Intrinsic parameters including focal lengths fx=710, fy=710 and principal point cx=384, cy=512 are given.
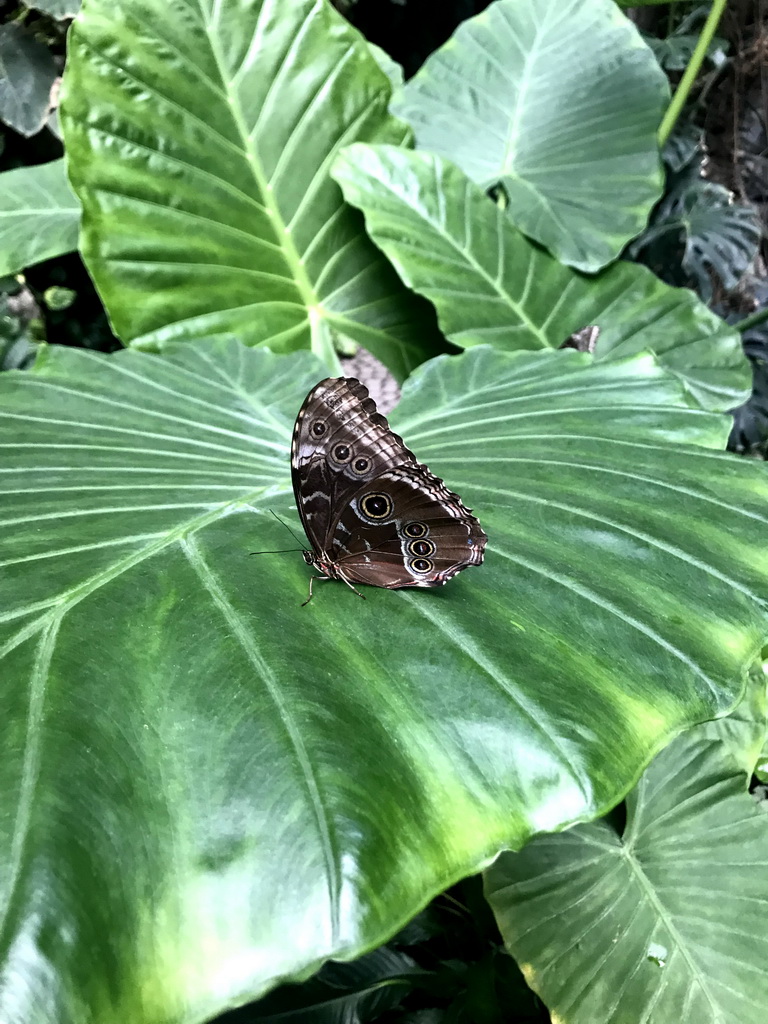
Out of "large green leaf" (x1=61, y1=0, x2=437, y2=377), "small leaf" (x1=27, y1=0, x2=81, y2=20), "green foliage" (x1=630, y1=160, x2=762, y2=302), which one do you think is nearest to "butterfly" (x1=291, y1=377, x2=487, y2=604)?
"large green leaf" (x1=61, y1=0, x2=437, y2=377)

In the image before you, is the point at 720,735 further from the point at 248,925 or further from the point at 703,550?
the point at 248,925

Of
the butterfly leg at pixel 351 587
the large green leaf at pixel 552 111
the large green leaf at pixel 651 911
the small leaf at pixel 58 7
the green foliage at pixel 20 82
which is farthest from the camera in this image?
the green foliage at pixel 20 82

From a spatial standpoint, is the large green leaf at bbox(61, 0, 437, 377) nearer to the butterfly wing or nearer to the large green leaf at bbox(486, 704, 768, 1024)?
the butterfly wing

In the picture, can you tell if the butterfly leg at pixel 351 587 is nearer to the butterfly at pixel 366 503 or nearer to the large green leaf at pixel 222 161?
the butterfly at pixel 366 503

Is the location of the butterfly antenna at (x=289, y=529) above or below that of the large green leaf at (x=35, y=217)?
below

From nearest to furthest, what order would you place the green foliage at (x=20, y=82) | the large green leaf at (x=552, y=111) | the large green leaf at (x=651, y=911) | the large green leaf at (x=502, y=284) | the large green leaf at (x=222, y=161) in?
1. the large green leaf at (x=651, y=911)
2. the large green leaf at (x=222, y=161)
3. the large green leaf at (x=502, y=284)
4. the large green leaf at (x=552, y=111)
5. the green foliage at (x=20, y=82)

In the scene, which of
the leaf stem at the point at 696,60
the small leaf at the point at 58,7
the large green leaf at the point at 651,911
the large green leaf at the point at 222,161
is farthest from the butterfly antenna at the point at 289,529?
→ the small leaf at the point at 58,7
